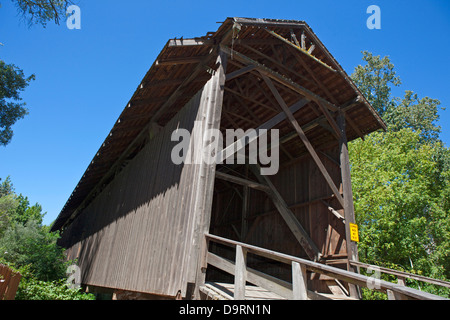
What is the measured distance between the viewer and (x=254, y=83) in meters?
8.48

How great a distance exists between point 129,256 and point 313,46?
6889 millimetres

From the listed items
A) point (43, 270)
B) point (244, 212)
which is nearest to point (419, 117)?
point (244, 212)

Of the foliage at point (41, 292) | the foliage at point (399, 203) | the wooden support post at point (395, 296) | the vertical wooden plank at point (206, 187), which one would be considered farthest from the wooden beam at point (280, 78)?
the foliage at point (399, 203)

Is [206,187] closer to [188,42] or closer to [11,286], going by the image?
[188,42]

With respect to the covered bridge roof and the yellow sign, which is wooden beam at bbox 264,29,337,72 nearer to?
the covered bridge roof

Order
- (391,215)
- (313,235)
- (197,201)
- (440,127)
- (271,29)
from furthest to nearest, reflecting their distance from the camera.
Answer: (440,127), (391,215), (313,235), (271,29), (197,201)

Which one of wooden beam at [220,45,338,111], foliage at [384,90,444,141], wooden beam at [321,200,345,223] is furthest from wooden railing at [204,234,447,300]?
foliage at [384,90,444,141]

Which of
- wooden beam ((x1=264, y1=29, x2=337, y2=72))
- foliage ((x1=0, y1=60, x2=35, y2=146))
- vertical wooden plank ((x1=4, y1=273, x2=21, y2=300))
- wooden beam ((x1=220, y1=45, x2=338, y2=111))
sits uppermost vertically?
foliage ((x1=0, y1=60, x2=35, y2=146))

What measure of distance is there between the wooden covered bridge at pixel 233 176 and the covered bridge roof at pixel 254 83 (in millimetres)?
32

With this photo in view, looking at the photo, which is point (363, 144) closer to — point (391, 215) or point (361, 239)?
point (391, 215)

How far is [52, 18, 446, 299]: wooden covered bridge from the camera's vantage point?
4984 mm

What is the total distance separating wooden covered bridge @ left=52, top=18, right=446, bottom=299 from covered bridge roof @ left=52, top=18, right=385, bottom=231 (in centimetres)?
3
